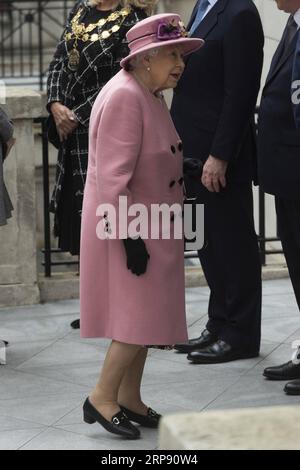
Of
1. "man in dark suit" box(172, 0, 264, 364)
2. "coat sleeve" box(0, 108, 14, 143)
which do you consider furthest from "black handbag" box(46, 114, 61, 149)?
"man in dark suit" box(172, 0, 264, 364)

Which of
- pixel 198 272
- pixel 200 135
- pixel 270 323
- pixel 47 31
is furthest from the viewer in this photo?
pixel 47 31

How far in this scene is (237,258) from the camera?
6.40 metres

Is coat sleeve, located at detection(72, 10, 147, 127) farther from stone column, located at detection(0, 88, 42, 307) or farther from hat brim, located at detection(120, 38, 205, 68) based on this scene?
hat brim, located at detection(120, 38, 205, 68)

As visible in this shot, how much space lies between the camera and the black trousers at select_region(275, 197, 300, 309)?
5.91 meters

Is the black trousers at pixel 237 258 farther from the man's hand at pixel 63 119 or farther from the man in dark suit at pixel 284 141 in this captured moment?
the man's hand at pixel 63 119

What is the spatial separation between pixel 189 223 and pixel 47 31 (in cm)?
1232

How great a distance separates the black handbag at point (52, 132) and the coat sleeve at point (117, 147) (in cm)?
186

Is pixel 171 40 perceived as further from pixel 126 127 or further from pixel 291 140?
pixel 291 140

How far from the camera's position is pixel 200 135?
6.31 metres

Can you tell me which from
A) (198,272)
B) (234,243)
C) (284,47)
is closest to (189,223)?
(234,243)

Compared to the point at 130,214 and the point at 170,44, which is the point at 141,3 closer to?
the point at 170,44

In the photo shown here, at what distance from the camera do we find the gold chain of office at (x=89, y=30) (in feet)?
21.4

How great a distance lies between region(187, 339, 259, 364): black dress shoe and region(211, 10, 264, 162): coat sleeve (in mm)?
970

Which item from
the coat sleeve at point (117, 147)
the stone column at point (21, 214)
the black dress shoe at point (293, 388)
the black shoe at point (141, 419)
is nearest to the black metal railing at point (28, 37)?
the stone column at point (21, 214)
